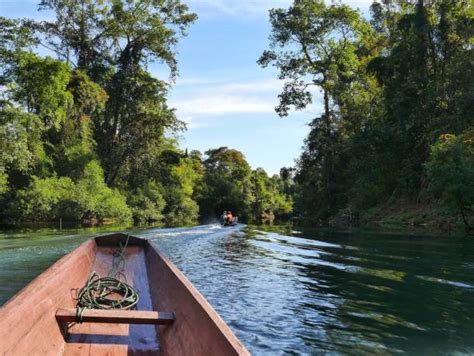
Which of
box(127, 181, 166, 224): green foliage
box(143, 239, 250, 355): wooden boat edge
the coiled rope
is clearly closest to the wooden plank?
box(143, 239, 250, 355): wooden boat edge

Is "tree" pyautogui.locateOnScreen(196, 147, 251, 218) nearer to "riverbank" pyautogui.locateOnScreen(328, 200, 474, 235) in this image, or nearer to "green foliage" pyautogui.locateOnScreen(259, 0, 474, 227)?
"green foliage" pyautogui.locateOnScreen(259, 0, 474, 227)

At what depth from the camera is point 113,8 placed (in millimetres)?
35438

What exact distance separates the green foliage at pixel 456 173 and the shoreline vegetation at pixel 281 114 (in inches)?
5.7

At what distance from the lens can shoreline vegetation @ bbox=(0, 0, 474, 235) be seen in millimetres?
26391

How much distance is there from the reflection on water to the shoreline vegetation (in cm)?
1093

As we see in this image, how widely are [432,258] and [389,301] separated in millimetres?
5220

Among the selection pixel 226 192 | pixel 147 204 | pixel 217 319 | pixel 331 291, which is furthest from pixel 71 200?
pixel 226 192

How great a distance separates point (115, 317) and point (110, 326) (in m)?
0.77

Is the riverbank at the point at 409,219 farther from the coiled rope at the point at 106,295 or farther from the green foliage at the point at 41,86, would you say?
the green foliage at the point at 41,86

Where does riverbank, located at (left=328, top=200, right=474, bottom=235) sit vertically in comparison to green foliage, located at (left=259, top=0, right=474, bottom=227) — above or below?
below

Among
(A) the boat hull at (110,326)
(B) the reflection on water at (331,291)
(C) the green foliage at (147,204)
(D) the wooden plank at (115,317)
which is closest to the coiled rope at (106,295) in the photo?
(A) the boat hull at (110,326)

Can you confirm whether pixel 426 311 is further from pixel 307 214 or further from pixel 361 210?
pixel 307 214

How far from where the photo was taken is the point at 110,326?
4578 mm

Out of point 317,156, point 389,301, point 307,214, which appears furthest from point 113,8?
point 389,301
